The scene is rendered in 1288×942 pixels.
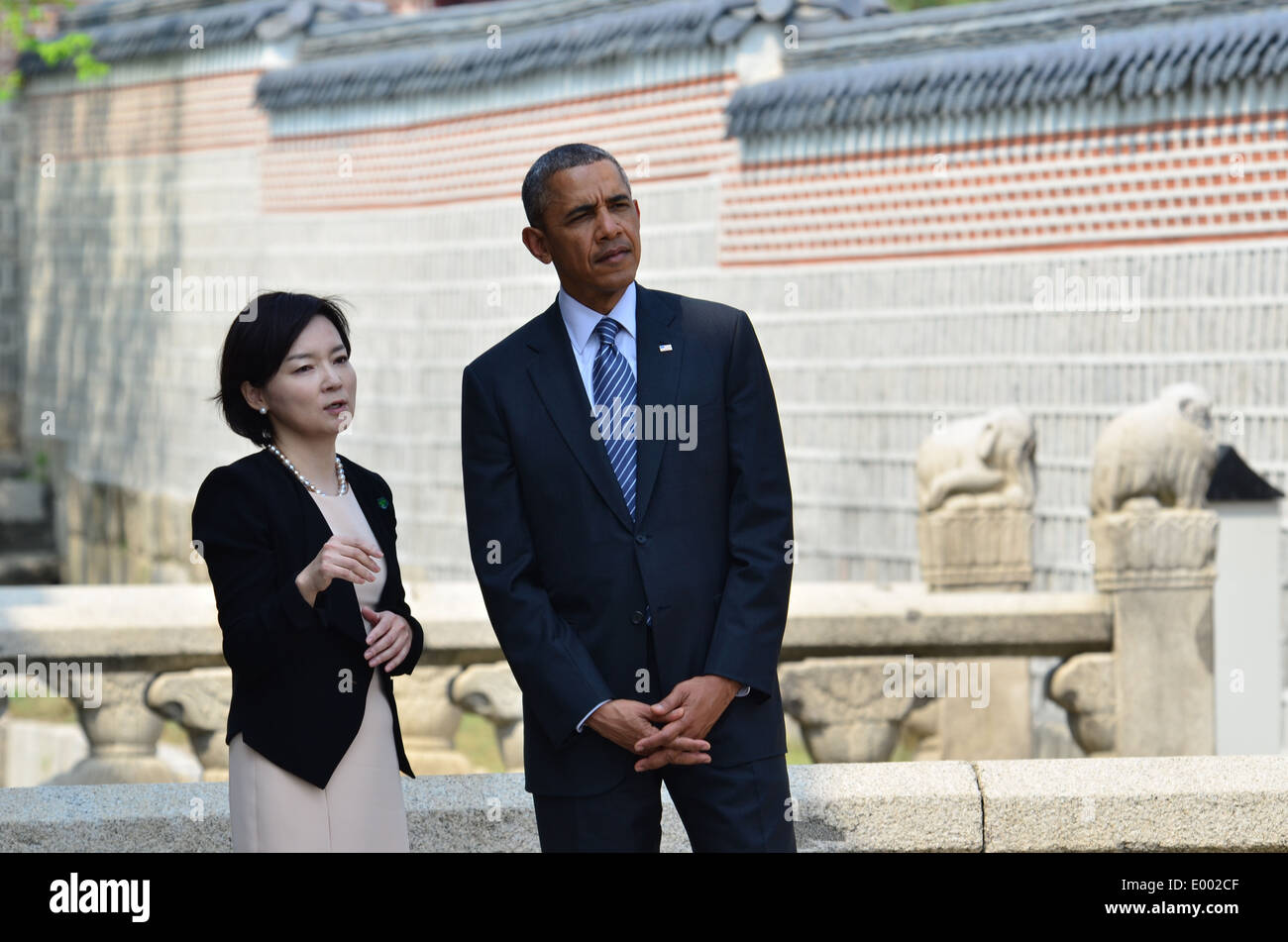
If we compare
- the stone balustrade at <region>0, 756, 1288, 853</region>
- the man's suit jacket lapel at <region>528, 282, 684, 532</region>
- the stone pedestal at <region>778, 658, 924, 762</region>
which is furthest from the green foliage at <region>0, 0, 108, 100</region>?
the man's suit jacket lapel at <region>528, 282, 684, 532</region>

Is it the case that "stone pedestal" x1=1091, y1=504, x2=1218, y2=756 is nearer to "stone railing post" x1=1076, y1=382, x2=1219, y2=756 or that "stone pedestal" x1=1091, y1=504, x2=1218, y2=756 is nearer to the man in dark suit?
"stone railing post" x1=1076, y1=382, x2=1219, y2=756

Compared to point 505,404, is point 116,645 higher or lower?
lower

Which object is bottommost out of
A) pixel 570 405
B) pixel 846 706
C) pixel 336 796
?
pixel 846 706

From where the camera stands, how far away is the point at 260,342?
9.74ft

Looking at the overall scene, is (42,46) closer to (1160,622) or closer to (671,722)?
(1160,622)

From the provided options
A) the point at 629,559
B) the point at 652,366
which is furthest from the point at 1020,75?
the point at 629,559

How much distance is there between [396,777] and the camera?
298cm

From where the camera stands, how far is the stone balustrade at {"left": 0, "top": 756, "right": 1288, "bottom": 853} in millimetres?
3449

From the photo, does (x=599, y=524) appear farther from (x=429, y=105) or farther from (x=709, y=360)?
(x=429, y=105)

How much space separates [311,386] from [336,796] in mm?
668

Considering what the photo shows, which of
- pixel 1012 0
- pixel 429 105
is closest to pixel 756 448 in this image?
pixel 1012 0

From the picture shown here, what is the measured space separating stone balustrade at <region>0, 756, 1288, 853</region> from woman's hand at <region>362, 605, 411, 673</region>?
0.69m

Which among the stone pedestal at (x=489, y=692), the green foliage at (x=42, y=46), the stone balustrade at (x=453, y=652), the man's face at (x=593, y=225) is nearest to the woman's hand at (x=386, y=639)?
the man's face at (x=593, y=225)
